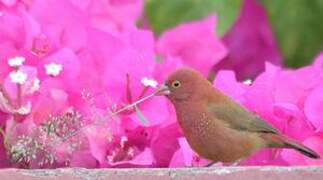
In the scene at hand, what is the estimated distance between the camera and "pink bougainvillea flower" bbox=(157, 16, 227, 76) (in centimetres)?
232

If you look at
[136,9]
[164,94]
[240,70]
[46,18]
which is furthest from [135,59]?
[240,70]

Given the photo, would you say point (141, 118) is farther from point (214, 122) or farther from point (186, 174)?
point (186, 174)

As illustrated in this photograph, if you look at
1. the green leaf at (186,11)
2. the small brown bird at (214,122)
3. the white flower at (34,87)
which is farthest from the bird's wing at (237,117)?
the green leaf at (186,11)

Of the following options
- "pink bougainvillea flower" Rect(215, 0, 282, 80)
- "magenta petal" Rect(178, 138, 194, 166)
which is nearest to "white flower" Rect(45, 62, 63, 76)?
"magenta petal" Rect(178, 138, 194, 166)

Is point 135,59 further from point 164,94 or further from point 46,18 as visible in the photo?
point 46,18

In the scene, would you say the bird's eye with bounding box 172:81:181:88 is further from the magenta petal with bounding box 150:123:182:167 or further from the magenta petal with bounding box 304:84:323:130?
the magenta petal with bounding box 304:84:323:130

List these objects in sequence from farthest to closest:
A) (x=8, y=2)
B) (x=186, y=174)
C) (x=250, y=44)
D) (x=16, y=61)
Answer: (x=250, y=44)
(x=8, y=2)
(x=16, y=61)
(x=186, y=174)

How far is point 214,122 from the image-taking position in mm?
2049

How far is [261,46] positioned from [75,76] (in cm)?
153

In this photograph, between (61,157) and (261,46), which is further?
(261,46)

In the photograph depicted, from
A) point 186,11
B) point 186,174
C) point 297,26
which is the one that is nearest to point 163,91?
point 186,174

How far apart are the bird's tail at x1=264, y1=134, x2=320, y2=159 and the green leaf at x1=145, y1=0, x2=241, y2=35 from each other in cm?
73

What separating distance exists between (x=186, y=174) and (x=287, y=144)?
0.43 metres

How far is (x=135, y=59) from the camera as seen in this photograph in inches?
76.8
